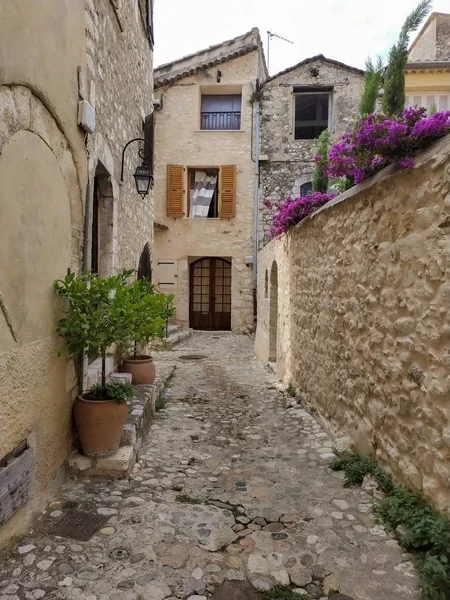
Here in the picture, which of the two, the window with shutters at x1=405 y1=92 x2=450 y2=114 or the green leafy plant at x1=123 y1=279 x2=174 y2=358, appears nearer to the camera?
the green leafy plant at x1=123 y1=279 x2=174 y2=358

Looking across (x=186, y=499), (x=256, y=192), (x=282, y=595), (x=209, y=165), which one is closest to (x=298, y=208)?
(x=186, y=499)

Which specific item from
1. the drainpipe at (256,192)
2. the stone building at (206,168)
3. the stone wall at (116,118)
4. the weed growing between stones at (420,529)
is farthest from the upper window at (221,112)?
the weed growing between stones at (420,529)

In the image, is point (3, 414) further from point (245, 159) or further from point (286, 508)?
point (245, 159)

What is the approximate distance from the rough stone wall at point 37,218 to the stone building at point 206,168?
388 inches

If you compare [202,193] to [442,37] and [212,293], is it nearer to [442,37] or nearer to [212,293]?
[212,293]

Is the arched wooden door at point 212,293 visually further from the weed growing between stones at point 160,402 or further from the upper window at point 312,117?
the weed growing between stones at point 160,402

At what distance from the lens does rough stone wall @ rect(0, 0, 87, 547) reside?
88.5 inches

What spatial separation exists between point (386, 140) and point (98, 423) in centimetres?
283

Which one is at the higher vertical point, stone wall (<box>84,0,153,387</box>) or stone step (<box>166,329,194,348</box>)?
stone wall (<box>84,0,153,387</box>)

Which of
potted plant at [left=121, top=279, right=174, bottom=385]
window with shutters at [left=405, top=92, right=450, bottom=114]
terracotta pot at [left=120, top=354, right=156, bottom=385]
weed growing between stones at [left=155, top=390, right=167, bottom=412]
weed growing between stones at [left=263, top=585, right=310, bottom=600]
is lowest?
weed growing between stones at [left=155, top=390, right=167, bottom=412]

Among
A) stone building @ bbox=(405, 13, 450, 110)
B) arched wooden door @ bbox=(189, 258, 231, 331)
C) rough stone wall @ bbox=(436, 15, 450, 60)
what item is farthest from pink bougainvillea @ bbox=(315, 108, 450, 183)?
rough stone wall @ bbox=(436, 15, 450, 60)

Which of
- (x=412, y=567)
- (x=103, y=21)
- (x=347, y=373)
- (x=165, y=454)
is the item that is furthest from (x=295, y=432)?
(x=103, y=21)

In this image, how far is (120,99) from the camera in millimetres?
5152

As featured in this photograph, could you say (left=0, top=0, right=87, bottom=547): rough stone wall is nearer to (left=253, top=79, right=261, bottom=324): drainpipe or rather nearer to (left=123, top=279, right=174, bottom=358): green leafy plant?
(left=123, top=279, right=174, bottom=358): green leafy plant
